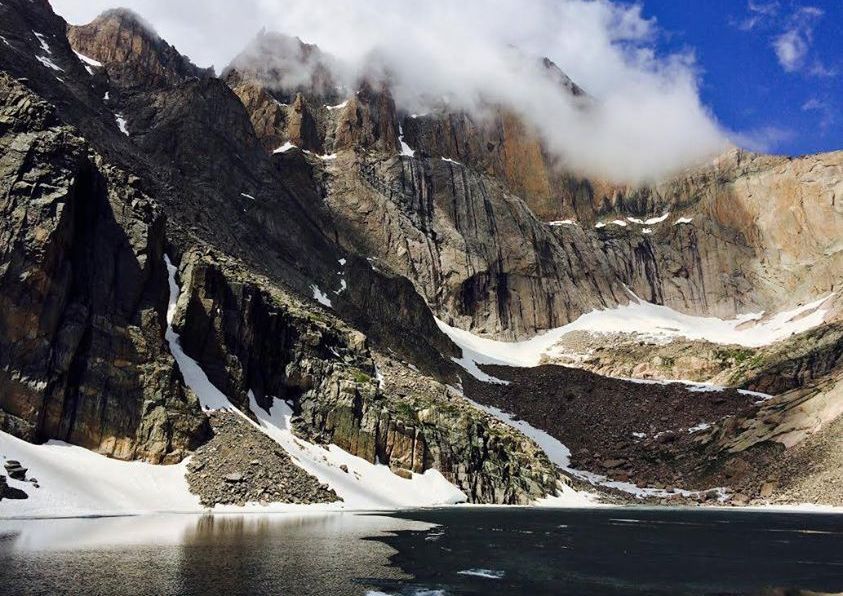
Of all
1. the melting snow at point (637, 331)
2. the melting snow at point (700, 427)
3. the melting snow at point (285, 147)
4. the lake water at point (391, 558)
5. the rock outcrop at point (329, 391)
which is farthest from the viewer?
the melting snow at point (285, 147)

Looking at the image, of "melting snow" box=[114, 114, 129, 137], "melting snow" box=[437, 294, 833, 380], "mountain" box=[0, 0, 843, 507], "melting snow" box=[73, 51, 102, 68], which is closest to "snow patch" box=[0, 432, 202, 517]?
"mountain" box=[0, 0, 843, 507]

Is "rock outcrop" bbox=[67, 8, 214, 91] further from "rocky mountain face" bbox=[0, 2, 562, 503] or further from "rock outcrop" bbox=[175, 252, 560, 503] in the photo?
"rock outcrop" bbox=[175, 252, 560, 503]

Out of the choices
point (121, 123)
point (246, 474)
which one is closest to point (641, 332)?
point (121, 123)

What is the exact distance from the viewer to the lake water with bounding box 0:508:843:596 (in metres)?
23.2

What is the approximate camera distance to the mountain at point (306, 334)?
57406 mm

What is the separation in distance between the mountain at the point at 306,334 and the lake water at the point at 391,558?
1654 centimetres

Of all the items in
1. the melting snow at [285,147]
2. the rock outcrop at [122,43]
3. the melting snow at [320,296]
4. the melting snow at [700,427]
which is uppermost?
the rock outcrop at [122,43]

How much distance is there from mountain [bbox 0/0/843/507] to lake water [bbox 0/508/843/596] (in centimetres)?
1654

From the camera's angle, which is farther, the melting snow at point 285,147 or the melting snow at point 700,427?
the melting snow at point 285,147

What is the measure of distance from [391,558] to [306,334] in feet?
192

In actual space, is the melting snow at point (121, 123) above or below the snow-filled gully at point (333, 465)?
above

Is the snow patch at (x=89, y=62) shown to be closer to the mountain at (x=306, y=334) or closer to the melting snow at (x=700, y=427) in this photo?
the mountain at (x=306, y=334)

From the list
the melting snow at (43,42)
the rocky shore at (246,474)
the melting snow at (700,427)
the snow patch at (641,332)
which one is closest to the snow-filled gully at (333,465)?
the rocky shore at (246,474)

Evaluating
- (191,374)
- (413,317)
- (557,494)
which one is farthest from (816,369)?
(191,374)
